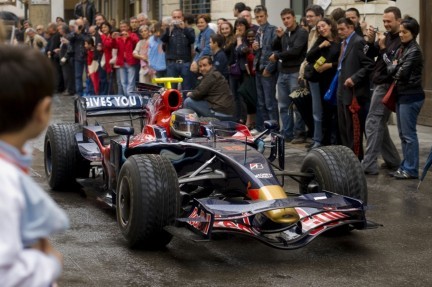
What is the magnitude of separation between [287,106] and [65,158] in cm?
459

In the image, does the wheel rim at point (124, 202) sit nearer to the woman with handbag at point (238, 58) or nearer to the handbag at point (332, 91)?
the handbag at point (332, 91)

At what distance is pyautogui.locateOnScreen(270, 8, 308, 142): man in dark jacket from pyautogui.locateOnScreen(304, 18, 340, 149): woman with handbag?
736mm

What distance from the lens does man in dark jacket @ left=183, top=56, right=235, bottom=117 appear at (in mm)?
12445

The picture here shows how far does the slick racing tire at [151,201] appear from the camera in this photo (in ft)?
23.3

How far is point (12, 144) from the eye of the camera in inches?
98.3

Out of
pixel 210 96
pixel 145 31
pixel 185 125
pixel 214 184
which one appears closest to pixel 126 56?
pixel 145 31

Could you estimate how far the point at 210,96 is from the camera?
1257cm

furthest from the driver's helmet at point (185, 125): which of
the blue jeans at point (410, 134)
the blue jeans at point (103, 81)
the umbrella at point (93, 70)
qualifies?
the umbrella at point (93, 70)

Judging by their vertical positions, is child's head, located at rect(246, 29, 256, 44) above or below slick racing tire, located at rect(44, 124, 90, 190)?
above

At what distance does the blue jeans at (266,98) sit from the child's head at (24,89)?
1173cm

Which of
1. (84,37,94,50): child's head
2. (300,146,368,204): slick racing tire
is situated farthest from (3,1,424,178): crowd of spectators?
(300,146,368,204): slick racing tire

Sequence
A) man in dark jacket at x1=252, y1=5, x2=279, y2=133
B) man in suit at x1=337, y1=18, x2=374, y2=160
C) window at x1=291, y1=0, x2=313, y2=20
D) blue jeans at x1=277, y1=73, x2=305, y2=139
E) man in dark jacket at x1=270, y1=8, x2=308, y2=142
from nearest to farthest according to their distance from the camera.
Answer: man in suit at x1=337, y1=18, x2=374, y2=160 → man in dark jacket at x1=270, y1=8, x2=308, y2=142 → blue jeans at x1=277, y1=73, x2=305, y2=139 → man in dark jacket at x1=252, y1=5, x2=279, y2=133 → window at x1=291, y1=0, x2=313, y2=20

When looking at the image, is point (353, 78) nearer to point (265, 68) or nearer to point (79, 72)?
point (265, 68)

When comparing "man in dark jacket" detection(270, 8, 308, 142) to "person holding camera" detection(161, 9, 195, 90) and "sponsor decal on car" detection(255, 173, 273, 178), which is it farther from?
"sponsor decal on car" detection(255, 173, 273, 178)
